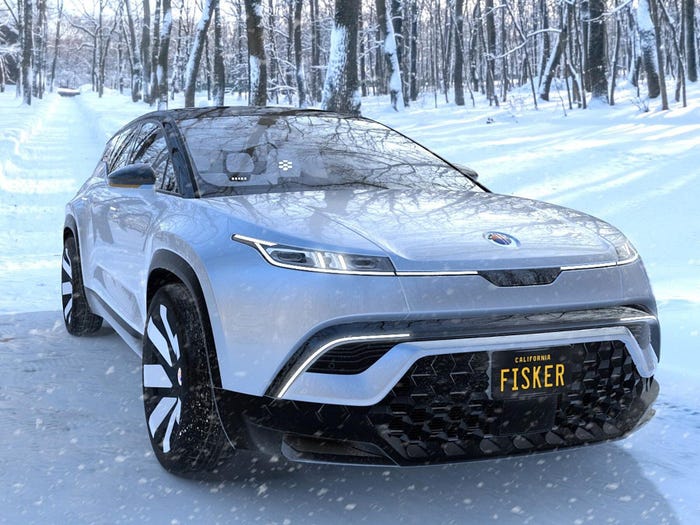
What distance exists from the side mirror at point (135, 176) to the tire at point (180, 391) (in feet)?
2.53

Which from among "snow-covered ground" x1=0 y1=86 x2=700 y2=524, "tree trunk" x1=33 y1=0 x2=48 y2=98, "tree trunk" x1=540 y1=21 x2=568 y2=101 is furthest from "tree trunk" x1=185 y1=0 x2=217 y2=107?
"tree trunk" x1=33 y1=0 x2=48 y2=98

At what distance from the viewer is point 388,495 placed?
3.29 metres

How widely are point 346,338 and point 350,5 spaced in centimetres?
1270

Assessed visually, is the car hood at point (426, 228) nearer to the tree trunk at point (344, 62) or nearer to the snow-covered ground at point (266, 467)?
the snow-covered ground at point (266, 467)

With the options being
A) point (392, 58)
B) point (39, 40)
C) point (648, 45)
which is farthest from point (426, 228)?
point (39, 40)

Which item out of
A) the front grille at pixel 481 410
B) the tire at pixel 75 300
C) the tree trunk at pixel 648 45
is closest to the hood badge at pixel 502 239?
the front grille at pixel 481 410

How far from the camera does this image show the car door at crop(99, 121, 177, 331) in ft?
13.0

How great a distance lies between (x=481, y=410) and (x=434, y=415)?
16 centimetres

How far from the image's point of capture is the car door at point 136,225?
395 centimetres

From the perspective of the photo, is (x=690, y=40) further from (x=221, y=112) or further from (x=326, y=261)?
(x=326, y=261)

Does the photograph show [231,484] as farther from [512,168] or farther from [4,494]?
[512,168]

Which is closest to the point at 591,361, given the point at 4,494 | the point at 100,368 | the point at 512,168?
the point at 4,494

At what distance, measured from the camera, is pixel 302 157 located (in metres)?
4.22

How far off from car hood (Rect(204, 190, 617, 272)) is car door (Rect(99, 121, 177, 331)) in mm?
484
